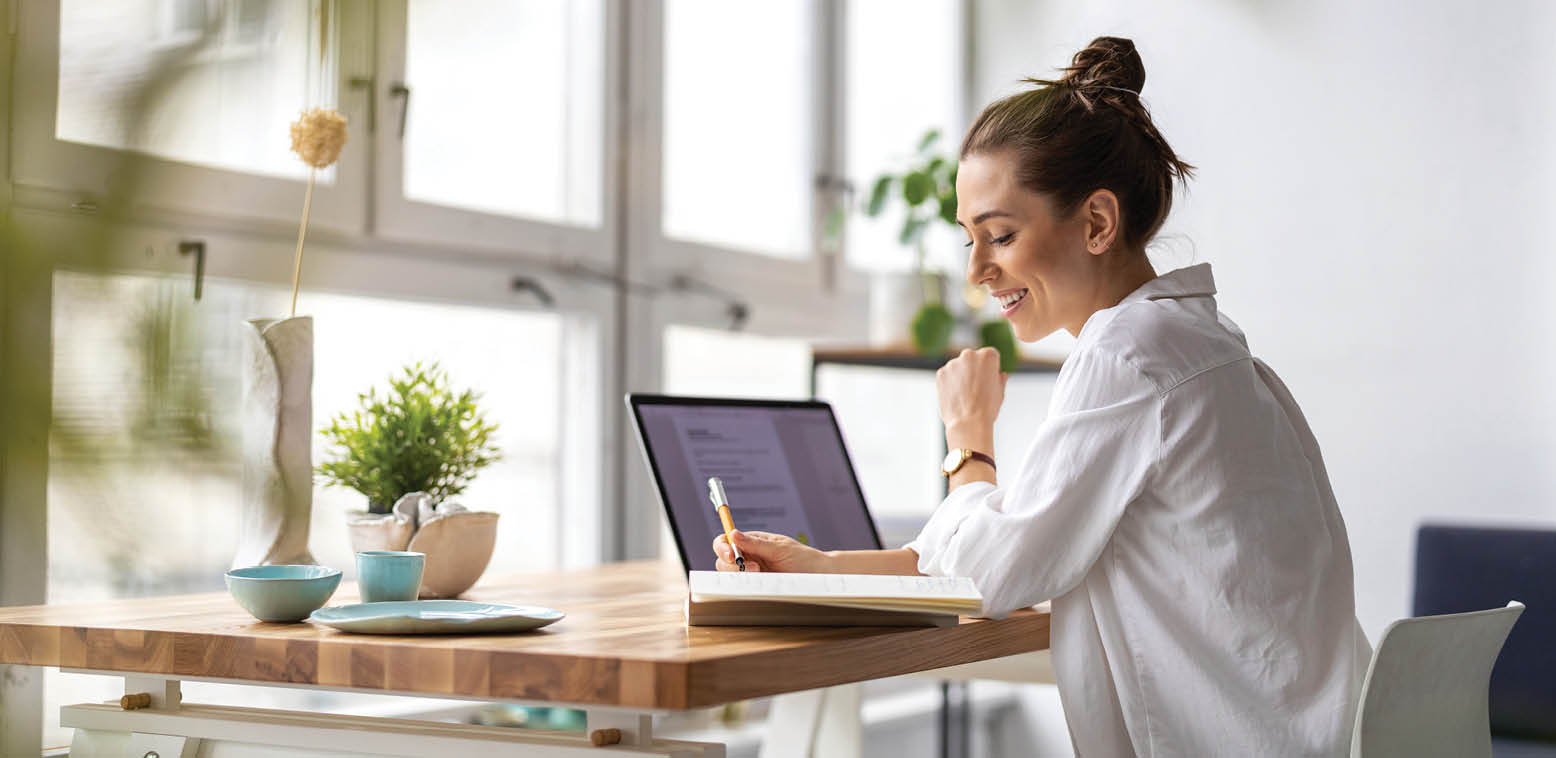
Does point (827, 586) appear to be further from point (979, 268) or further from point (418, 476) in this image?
point (418, 476)

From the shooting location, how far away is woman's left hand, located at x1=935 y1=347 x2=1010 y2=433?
141 centimetres

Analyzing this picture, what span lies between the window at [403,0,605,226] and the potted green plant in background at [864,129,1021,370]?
651 millimetres

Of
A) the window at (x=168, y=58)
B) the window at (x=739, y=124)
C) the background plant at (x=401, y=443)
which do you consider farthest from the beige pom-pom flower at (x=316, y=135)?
the window at (x=739, y=124)

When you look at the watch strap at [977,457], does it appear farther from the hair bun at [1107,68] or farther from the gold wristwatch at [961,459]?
the hair bun at [1107,68]

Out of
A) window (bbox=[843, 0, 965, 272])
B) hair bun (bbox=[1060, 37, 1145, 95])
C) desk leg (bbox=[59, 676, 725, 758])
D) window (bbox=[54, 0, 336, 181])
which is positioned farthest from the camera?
window (bbox=[843, 0, 965, 272])

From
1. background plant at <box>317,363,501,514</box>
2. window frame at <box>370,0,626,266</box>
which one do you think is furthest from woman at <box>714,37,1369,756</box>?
window frame at <box>370,0,626,266</box>

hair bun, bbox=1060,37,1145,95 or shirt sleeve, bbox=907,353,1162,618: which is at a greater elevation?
hair bun, bbox=1060,37,1145,95

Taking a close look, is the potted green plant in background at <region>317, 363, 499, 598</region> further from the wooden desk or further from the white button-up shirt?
the white button-up shirt

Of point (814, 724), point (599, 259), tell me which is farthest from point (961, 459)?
point (599, 259)

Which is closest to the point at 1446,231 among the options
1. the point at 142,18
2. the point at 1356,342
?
the point at 1356,342

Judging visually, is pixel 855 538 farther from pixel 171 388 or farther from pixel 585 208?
pixel 171 388

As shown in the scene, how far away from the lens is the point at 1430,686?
1069 millimetres

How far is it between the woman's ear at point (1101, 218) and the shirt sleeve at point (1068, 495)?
0.16m

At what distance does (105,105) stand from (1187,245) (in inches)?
120
